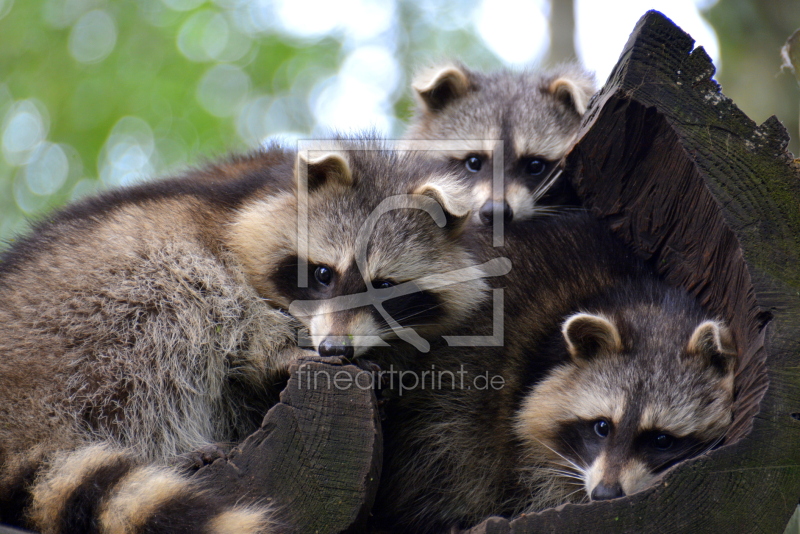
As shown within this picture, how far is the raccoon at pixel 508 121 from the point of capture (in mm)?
3826

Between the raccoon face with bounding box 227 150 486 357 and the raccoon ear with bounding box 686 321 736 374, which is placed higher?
the raccoon face with bounding box 227 150 486 357

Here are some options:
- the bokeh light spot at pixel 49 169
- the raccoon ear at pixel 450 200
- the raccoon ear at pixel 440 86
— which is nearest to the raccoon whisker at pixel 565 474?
the raccoon ear at pixel 450 200

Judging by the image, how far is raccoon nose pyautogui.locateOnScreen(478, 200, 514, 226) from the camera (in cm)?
346

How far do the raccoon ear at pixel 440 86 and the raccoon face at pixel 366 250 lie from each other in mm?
1463

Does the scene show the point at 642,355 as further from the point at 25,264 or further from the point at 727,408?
the point at 25,264

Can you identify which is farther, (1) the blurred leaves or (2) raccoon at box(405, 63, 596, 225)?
(2) raccoon at box(405, 63, 596, 225)

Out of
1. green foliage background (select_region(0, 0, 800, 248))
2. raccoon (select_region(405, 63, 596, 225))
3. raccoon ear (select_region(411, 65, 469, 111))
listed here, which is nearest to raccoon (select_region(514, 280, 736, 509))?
raccoon (select_region(405, 63, 596, 225))

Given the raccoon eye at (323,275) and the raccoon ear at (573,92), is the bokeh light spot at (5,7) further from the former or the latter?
the raccoon eye at (323,275)

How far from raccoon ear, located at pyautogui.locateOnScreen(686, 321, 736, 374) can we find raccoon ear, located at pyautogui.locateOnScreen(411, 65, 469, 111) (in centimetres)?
251

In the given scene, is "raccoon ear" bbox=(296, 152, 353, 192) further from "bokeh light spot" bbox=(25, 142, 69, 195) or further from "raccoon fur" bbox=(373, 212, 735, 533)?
"bokeh light spot" bbox=(25, 142, 69, 195)

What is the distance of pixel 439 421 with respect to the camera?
2.73m

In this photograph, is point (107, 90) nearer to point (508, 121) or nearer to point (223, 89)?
point (223, 89)

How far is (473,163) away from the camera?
4.20m

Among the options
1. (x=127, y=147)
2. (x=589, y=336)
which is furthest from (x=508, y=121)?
(x=127, y=147)
